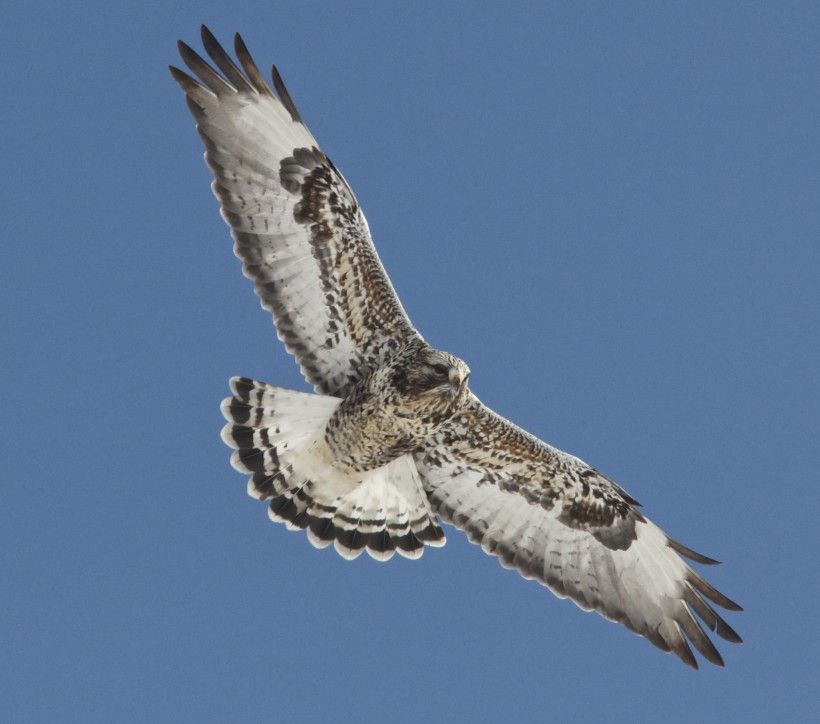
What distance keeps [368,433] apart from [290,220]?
174cm

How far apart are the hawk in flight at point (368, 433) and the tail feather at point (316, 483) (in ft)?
0.04

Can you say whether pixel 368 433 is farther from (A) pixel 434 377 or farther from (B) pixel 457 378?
(B) pixel 457 378

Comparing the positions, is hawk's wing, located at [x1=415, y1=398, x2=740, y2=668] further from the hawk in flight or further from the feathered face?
the feathered face

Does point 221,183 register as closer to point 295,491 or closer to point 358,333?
point 358,333

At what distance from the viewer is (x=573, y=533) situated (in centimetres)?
1277

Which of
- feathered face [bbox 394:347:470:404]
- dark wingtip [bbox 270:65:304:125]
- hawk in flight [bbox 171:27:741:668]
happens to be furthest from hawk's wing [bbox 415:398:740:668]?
dark wingtip [bbox 270:65:304:125]

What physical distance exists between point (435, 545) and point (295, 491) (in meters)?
1.25

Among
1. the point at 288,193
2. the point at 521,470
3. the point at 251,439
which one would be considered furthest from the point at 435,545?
the point at 288,193

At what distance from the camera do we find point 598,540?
1275cm

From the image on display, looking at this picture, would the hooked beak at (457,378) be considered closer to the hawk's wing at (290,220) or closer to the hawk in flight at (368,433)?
the hawk in flight at (368,433)

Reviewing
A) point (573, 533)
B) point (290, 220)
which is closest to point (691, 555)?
point (573, 533)

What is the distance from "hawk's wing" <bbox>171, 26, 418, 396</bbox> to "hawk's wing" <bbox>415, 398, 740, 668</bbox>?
1276 mm

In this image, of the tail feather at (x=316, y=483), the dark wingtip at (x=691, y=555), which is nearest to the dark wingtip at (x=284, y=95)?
the tail feather at (x=316, y=483)

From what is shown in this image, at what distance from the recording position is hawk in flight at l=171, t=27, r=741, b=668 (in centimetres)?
1173
